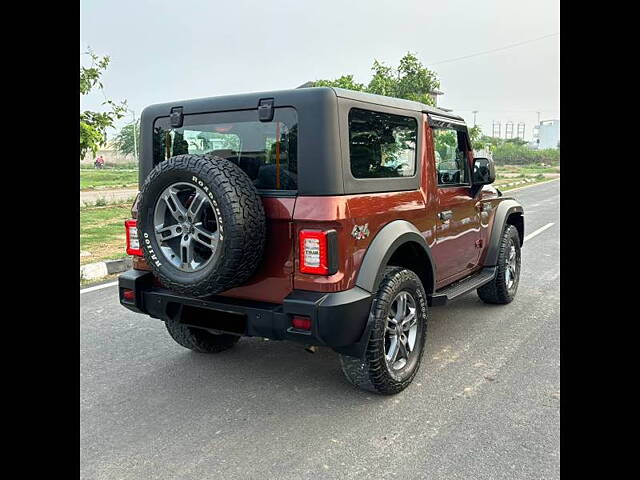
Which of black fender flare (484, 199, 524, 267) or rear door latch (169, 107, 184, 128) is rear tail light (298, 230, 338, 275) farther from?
black fender flare (484, 199, 524, 267)

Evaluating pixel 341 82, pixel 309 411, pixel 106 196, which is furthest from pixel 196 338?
pixel 106 196

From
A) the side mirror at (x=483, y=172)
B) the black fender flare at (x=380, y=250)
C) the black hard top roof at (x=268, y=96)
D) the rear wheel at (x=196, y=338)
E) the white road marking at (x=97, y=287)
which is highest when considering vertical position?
the black hard top roof at (x=268, y=96)

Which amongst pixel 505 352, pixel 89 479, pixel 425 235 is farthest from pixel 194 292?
pixel 505 352

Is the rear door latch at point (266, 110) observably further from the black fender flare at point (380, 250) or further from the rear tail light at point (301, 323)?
the rear tail light at point (301, 323)

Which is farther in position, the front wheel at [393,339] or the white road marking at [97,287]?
the white road marking at [97,287]

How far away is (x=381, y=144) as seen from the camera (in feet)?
11.5

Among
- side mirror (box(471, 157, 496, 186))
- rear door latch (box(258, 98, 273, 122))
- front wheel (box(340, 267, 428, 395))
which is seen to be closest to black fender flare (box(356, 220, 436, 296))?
front wheel (box(340, 267, 428, 395))

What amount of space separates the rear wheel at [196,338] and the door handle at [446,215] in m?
1.95

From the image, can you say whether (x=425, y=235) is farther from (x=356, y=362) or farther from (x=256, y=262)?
(x=256, y=262)

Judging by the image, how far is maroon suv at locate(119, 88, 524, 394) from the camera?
299cm

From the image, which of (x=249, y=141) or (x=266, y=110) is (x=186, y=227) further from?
(x=266, y=110)

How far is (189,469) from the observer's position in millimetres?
2656

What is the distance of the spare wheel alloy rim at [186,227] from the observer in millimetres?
3049

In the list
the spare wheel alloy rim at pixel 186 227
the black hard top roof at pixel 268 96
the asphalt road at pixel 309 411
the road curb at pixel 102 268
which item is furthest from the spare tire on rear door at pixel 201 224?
the road curb at pixel 102 268
